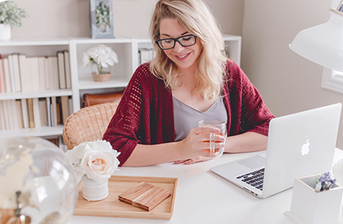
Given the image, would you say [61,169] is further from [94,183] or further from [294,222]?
[294,222]

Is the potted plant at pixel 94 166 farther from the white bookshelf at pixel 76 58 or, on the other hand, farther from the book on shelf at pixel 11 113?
the book on shelf at pixel 11 113

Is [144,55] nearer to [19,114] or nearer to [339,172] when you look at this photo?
[19,114]

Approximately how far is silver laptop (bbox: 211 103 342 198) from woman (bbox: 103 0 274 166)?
294 millimetres

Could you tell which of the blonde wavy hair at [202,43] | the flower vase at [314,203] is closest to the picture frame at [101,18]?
the blonde wavy hair at [202,43]

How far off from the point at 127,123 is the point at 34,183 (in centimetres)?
78

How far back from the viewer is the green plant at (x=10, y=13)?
236 centimetres

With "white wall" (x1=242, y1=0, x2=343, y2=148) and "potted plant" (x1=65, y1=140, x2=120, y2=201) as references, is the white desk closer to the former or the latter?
"potted plant" (x1=65, y1=140, x2=120, y2=201)

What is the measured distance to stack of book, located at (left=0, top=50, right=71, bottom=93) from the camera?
2482 millimetres

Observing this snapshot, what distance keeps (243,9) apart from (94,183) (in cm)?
276

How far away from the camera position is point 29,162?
63cm

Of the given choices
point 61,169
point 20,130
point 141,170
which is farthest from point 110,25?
point 61,169

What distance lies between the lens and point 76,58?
2.54m

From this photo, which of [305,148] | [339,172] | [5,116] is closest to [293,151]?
[305,148]

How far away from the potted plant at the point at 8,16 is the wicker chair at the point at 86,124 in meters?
1.15
